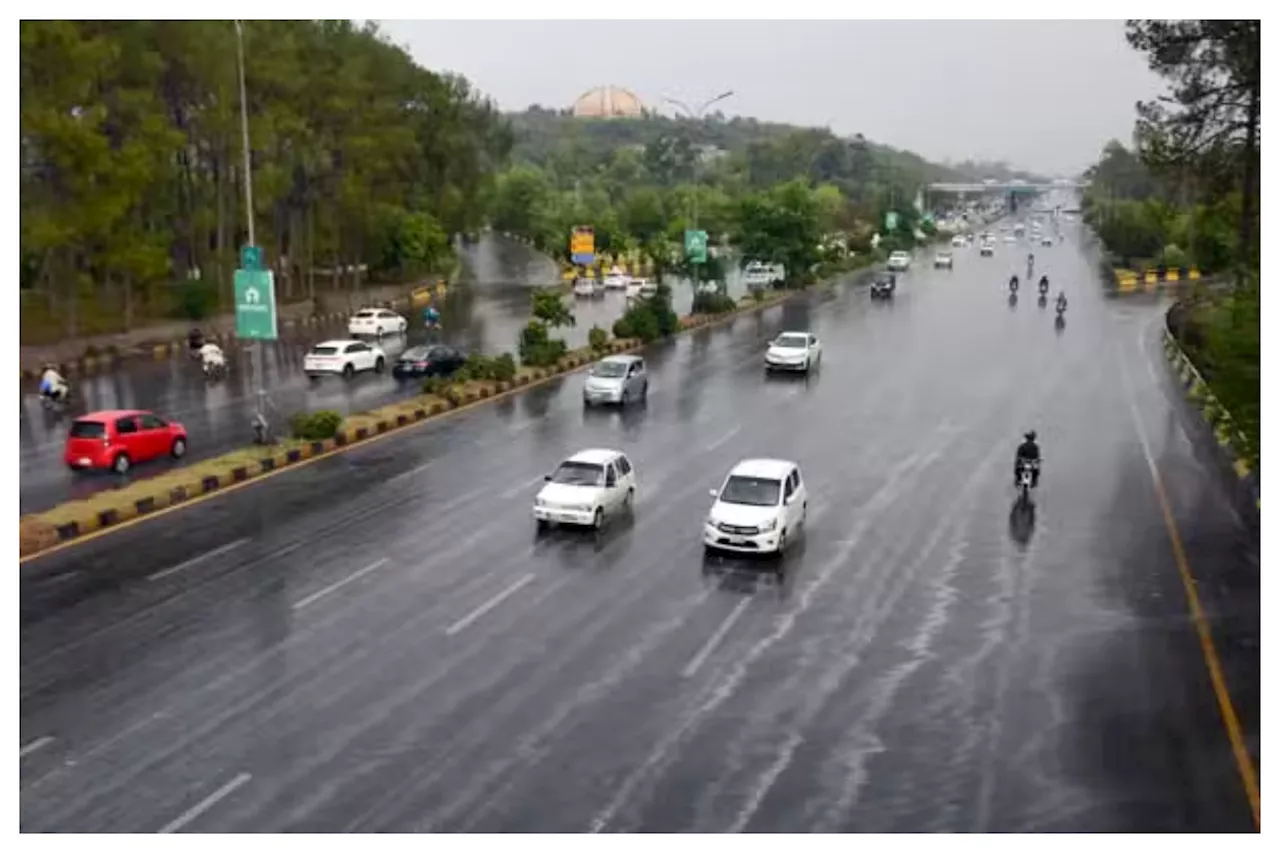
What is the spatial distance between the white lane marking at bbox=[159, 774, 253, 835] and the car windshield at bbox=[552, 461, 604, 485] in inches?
402

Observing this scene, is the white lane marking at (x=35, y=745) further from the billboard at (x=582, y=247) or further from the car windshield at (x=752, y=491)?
the billboard at (x=582, y=247)

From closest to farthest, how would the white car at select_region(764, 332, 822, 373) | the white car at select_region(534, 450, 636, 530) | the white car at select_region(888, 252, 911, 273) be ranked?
the white car at select_region(534, 450, 636, 530) → the white car at select_region(764, 332, 822, 373) → the white car at select_region(888, 252, 911, 273)

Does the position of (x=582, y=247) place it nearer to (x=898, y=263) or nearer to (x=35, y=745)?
(x=898, y=263)

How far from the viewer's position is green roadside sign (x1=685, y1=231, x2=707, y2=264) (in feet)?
193

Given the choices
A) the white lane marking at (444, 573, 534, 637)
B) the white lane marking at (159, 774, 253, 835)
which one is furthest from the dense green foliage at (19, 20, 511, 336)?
the white lane marking at (159, 774, 253, 835)

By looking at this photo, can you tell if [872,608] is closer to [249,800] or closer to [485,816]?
[485,816]

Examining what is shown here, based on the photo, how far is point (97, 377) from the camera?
1594 inches

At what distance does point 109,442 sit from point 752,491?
13.2m

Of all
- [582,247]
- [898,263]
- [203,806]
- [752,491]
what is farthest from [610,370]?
[898,263]

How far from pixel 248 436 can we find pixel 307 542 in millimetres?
9926

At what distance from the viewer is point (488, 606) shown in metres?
17.1

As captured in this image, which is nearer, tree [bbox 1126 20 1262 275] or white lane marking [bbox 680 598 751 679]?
white lane marking [bbox 680 598 751 679]

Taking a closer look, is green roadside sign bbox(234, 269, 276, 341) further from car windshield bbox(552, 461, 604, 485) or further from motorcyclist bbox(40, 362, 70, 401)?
motorcyclist bbox(40, 362, 70, 401)

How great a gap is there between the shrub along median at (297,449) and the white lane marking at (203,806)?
9.24 m
